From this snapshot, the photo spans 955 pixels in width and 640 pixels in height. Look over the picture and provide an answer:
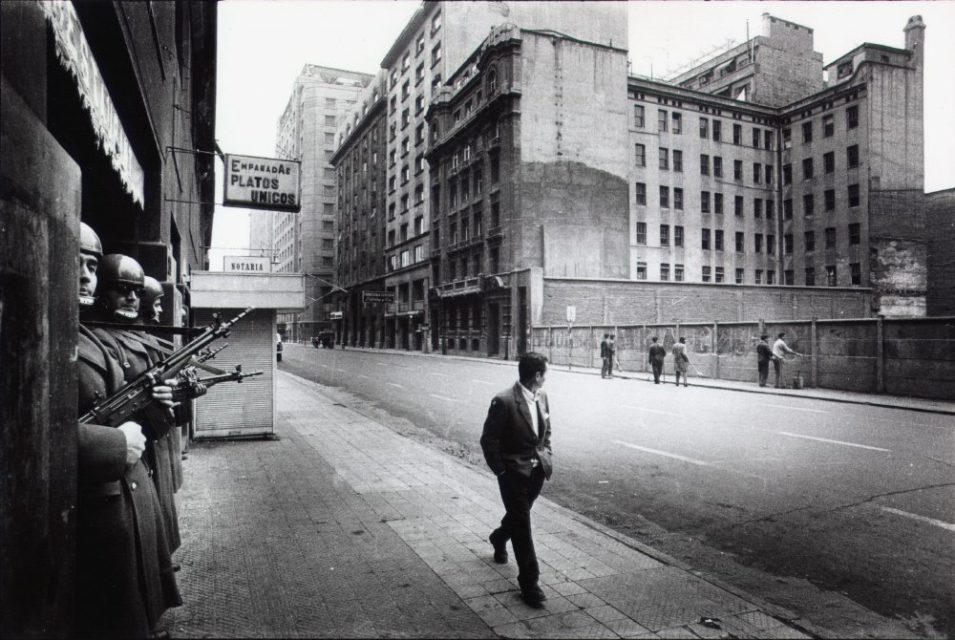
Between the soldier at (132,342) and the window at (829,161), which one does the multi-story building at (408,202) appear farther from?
the soldier at (132,342)

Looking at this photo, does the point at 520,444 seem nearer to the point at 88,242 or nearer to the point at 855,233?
the point at 88,242

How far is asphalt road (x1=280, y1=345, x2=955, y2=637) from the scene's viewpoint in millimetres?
4543

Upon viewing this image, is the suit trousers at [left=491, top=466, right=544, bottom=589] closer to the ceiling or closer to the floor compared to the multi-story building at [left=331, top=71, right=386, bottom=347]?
closer to the floor

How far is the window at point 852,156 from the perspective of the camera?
48500 millimetres

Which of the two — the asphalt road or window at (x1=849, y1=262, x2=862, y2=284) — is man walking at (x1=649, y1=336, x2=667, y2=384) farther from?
window at (x1=849, y1=262, x2=862, y2=284)

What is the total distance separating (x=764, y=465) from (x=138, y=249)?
8817 mm

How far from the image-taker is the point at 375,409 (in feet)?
49.2

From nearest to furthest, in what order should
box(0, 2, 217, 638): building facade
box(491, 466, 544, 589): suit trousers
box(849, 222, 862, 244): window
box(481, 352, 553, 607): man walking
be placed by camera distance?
box(0, 2, 217, 638): building facade < box(491, 466, 544, 589): suit trousers < box(481, 352, 553, 607): man walking < box(849, 222, 862, 244): window

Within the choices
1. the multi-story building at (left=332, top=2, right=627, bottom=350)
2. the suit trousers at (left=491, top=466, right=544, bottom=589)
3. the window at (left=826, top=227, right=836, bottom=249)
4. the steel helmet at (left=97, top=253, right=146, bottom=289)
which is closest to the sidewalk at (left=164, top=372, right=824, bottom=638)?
the suit trousers at (left=491, top=466, right=544, bottom=589)

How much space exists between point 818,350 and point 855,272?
3513 cm

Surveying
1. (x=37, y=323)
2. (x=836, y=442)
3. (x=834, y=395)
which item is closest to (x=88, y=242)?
(x=37, y=323)

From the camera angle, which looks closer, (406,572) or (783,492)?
(406,572)

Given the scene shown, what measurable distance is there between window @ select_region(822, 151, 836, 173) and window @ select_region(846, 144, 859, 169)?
3.86ft

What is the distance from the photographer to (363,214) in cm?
7281
